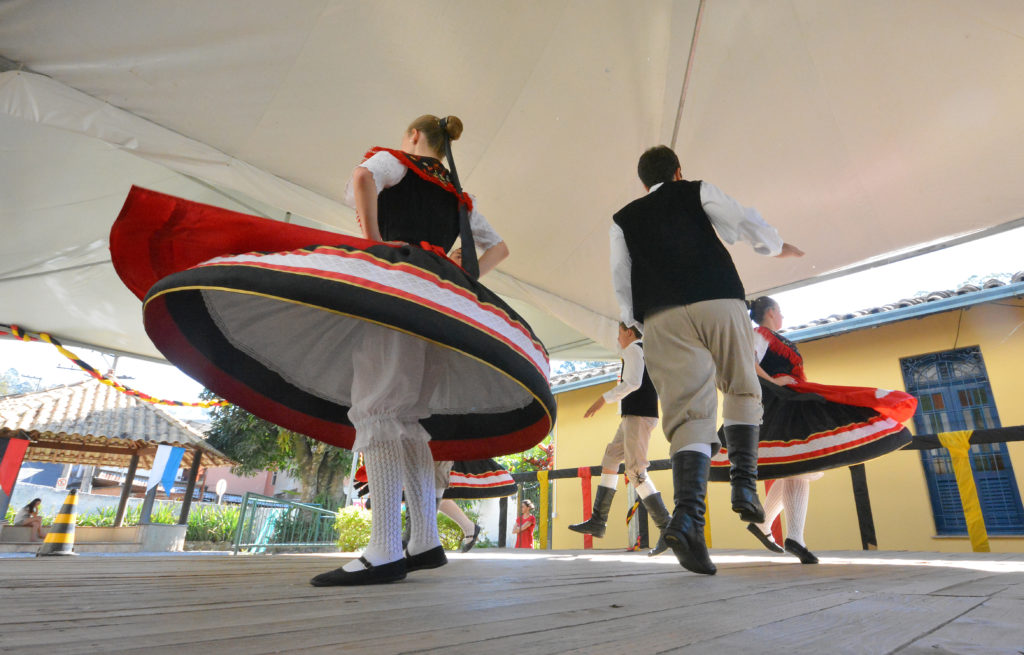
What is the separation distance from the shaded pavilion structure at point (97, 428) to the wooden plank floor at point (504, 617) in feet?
31.2

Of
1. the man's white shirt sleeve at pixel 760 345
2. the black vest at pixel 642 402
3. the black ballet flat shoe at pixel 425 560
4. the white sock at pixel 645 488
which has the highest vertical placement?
the man's white shirt sleeve at pixel 760 345

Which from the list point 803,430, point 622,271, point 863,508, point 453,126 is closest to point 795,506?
point 803,430

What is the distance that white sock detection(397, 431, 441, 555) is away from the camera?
4.81 ft

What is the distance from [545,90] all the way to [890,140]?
2083mm

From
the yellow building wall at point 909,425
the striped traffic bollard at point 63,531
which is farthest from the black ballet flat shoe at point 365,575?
the yellow building wall at point 909,425

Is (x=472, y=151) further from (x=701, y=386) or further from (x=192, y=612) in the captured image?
(x=192, y=612)

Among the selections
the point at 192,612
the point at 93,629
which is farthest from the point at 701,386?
the point at 93,629

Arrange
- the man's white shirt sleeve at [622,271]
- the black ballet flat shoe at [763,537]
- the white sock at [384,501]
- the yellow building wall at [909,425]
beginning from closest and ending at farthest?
1. the white sock at [384,501]
2. the man's white shirt sleeve at [622,271]
3. the black ballet flat shoe at [763,537]
4. the yellow building wall at [909,425]

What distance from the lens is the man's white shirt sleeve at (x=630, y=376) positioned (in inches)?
137

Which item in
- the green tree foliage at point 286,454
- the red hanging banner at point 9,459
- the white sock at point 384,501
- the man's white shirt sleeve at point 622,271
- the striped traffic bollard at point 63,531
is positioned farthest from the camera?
the green tree foliage at point 286,454

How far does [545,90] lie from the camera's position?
344 cm

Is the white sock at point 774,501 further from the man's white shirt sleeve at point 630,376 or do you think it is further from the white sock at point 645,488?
the man's white shirt sleeve at point 630,376

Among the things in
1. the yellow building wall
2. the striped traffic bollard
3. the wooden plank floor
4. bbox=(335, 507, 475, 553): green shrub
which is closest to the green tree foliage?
bbox=(335, 507, 475, 553): green shrub

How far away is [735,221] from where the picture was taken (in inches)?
75.2
